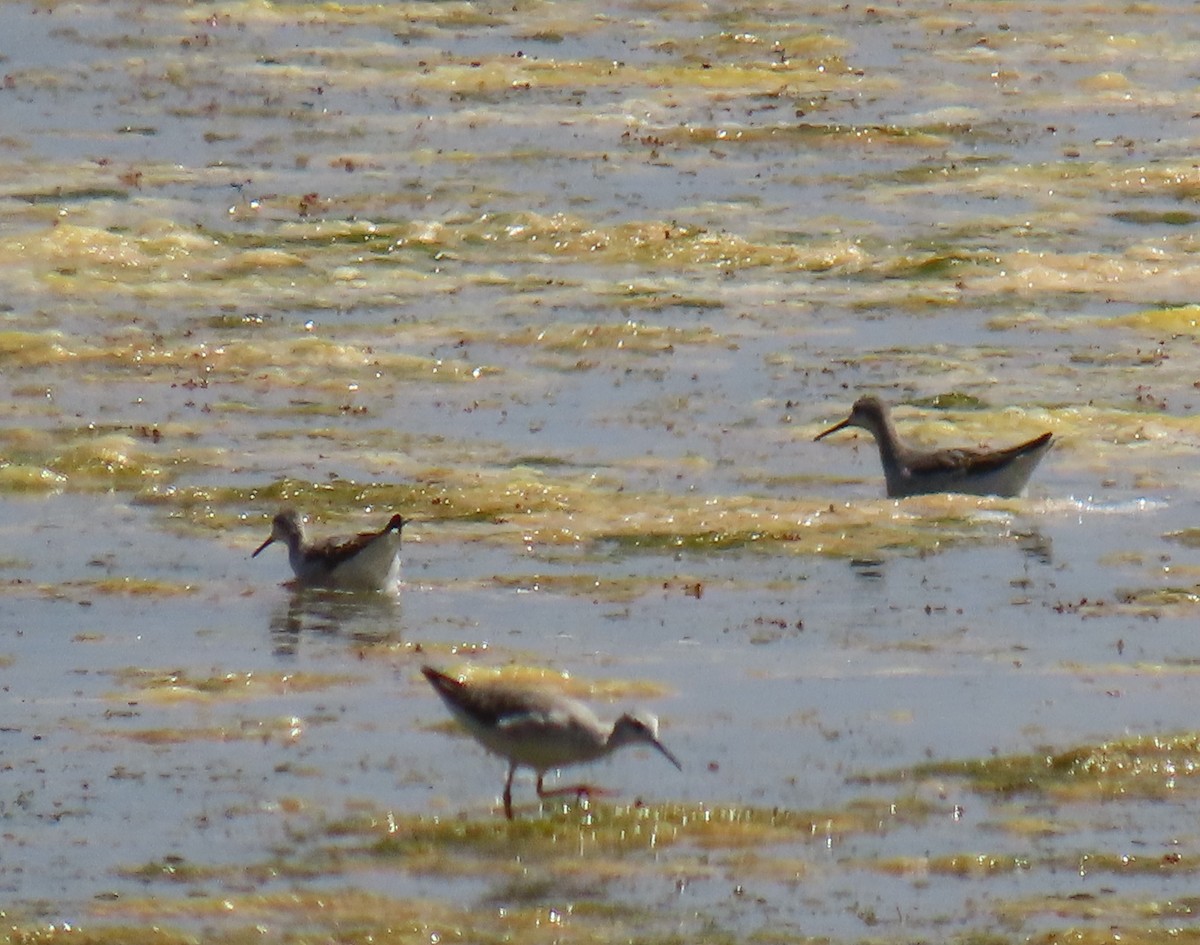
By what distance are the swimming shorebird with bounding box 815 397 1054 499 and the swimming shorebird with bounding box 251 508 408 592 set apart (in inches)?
103

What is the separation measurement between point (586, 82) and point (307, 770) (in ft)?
50.2

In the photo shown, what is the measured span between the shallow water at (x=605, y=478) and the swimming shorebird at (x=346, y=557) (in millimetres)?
111

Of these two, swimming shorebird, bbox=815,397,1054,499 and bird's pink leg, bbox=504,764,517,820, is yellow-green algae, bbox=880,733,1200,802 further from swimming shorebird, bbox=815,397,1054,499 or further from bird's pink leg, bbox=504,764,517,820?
swimming shorebird, bbox=815,397,1054,499

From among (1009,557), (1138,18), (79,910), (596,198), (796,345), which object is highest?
(1138,18)

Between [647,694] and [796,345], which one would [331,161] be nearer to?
[796,345]

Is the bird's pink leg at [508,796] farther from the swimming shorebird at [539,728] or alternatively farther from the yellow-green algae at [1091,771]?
the yellow-green algae at [1091,771]

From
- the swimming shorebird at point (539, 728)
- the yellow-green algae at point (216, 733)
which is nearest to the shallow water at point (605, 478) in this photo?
the yellow-green algae at point (216, 733)

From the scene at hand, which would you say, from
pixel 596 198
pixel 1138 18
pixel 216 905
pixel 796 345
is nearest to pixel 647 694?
pixel 216 905

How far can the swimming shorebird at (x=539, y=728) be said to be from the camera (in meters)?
8.23

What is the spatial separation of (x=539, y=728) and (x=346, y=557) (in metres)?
2.93

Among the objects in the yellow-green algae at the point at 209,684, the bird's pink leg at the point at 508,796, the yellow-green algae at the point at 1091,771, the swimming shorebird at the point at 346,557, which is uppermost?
the swimming shorebird at the point at 346,557

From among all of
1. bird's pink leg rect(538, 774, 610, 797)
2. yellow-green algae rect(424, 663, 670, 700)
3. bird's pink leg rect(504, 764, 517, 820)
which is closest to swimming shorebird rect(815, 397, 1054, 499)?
yellow-green algae rect(424, 663, 670, 700)

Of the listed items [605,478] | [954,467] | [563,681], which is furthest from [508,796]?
[954,467]

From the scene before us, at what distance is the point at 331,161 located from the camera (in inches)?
802
